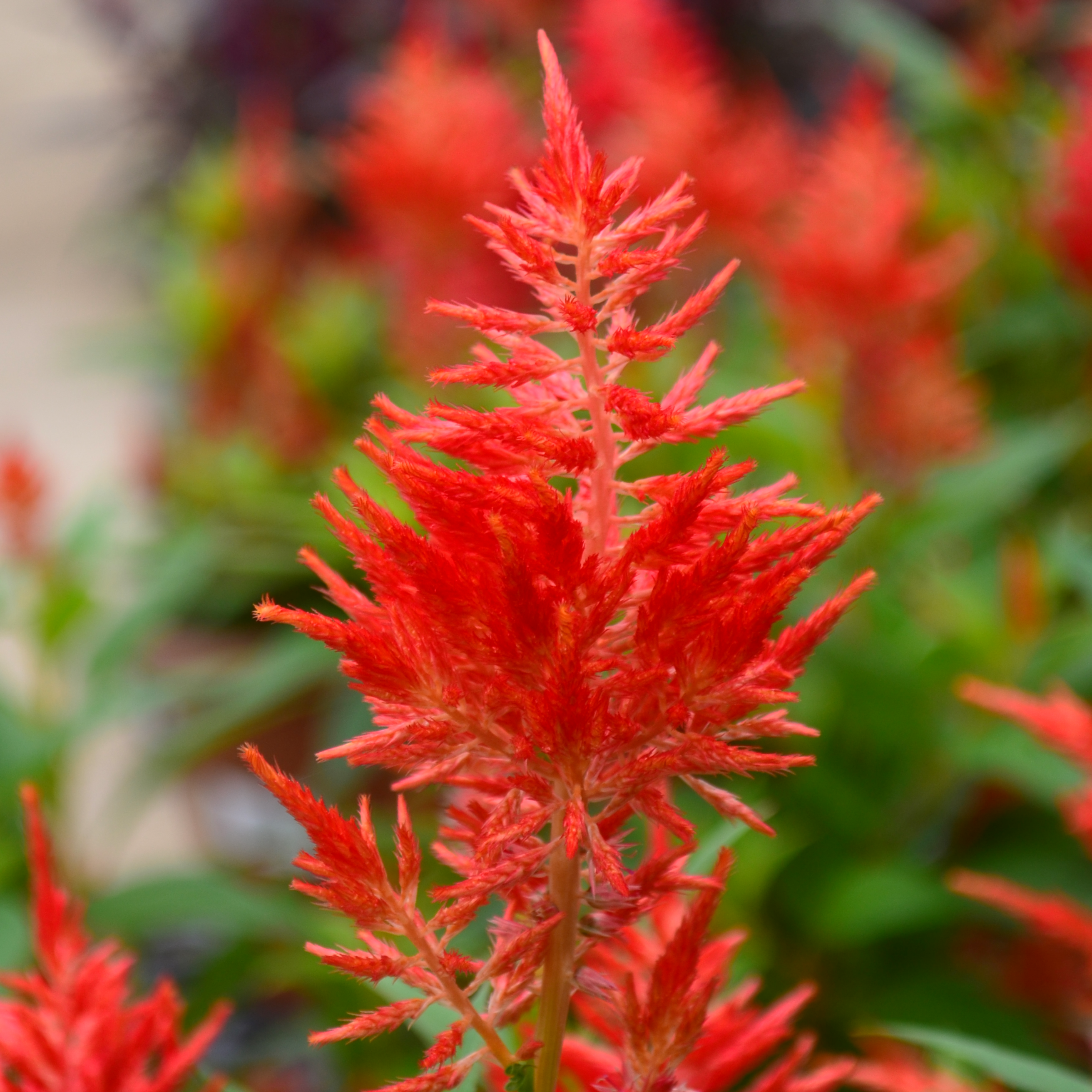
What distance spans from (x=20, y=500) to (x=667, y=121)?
28.1 inches

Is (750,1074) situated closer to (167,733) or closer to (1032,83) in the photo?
(167,733)

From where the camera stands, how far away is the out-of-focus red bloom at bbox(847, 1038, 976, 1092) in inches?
19.7

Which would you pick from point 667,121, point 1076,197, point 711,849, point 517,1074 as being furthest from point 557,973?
point 1076,197

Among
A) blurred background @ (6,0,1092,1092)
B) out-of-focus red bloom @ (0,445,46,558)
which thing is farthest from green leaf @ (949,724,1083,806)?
out-of-focus red bloom @ (0,445,46,558)

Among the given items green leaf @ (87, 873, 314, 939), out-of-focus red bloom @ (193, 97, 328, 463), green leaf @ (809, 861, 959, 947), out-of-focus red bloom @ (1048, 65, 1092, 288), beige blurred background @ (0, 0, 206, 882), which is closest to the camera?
green leaf @ (809, 861, 959, 947)

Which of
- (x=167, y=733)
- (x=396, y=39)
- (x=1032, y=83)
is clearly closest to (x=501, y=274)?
(x=167, y=733)

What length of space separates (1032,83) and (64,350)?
3021mm

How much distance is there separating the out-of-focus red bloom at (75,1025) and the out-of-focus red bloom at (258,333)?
1.49 meters

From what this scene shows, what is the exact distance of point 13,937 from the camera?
0.85 metres

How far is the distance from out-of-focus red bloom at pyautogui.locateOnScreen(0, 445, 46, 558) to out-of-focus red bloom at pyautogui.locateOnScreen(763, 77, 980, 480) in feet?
2.38

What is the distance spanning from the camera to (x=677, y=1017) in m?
0.36

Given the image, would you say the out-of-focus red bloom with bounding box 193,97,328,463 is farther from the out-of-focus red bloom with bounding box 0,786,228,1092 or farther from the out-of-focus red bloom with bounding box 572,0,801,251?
the out-of-focus red bloom with bounding box 0,786,228,1092

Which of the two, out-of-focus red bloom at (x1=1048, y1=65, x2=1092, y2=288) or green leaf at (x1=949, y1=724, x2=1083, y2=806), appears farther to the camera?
out-of-focus red bloom at (x1=1048, y1=65, x2=1092, y2=288)

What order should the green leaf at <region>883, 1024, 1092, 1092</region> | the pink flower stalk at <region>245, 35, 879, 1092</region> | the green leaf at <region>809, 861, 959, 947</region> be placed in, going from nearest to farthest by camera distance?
the pink flower stalk at <region>245, 35, 879, 1092</region> < the green leaf at <region>883, 1024, 1092, 1092</region> < the green leaf at <region>809, 861, 959, 947</region>
